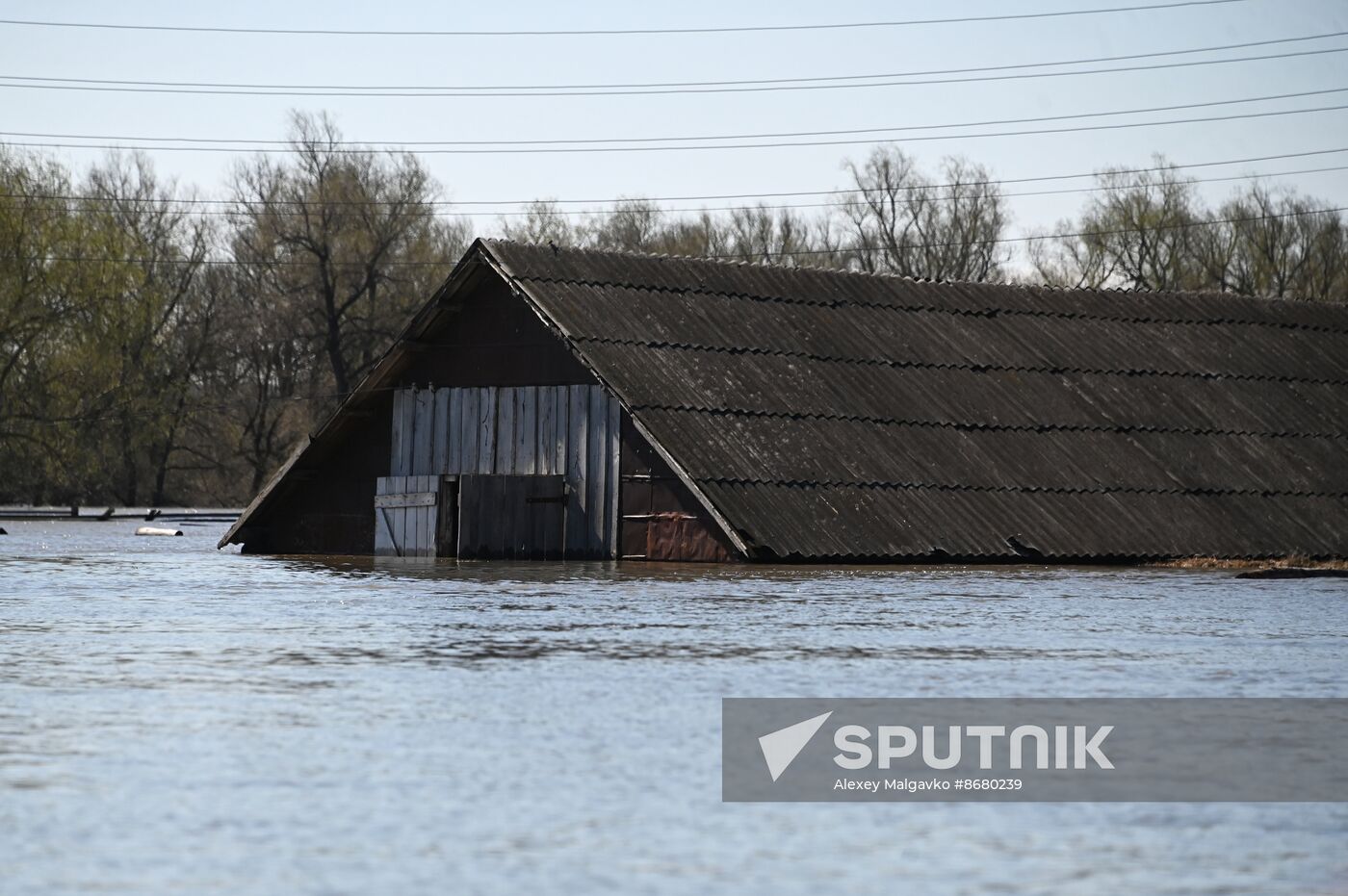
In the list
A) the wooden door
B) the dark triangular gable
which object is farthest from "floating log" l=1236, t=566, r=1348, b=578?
the wooden door

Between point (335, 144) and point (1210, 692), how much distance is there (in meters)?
69.3

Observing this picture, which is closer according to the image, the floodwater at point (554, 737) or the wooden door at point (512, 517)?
the floodwater at point (554, 737)

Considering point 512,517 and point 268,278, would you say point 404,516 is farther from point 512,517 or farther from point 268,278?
point 268,278

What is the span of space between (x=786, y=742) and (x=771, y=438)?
2175 cm

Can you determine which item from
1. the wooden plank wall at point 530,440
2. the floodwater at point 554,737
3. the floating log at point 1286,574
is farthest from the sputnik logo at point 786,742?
the wooden plank wall at point 530,440

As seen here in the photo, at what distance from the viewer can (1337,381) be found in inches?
1624

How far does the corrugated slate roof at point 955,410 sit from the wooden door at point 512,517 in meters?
2.51

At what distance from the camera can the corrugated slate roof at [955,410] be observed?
99.6ft

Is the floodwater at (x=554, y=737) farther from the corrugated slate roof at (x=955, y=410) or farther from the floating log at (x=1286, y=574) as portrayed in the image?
the corrugated slate roof at (x=955, y=410)

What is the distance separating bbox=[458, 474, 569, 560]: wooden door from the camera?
31.8 metres

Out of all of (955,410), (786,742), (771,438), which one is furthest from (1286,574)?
(786,742)

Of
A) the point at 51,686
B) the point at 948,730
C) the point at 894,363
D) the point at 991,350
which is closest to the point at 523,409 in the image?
the point at 894,363

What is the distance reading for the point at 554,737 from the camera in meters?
9.39

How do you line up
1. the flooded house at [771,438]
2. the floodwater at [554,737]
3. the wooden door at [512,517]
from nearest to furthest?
the floodwater at [554,737]
the flooded house at [771,438]
the wooden door at [512,517]
